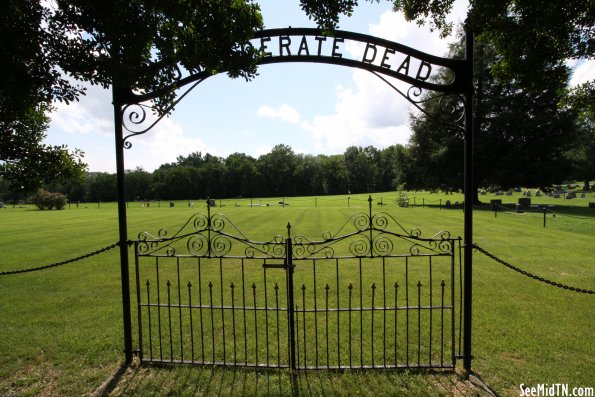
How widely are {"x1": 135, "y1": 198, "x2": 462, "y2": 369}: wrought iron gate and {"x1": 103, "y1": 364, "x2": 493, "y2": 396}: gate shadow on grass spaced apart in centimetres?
14

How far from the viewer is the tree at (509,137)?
28.7 meters

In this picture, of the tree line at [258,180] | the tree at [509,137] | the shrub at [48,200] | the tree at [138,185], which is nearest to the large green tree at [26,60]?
the tree at [509,137]

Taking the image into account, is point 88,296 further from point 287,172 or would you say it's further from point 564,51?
point 287,172

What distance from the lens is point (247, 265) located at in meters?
10.6

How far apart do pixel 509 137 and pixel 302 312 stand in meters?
31.2

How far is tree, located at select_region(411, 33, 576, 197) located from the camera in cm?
2869

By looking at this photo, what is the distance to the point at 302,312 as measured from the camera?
19.2ft

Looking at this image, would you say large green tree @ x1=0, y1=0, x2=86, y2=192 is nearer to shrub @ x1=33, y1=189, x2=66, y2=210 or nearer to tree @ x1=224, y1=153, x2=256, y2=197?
shrub @ x1=33, y1=189, x2=66, y2=210

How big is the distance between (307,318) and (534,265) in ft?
24.4

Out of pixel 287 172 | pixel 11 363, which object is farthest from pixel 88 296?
pixel 287 172

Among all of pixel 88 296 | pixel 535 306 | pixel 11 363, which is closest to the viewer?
pixel 11 363

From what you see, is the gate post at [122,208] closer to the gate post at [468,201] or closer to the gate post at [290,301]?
the gate post at [290,301]

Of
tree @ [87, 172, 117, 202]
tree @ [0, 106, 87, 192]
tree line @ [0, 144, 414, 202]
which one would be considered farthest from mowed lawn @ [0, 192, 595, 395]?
tree @ [87, 172, 117, 202]

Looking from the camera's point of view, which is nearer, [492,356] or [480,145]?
[492,356]
